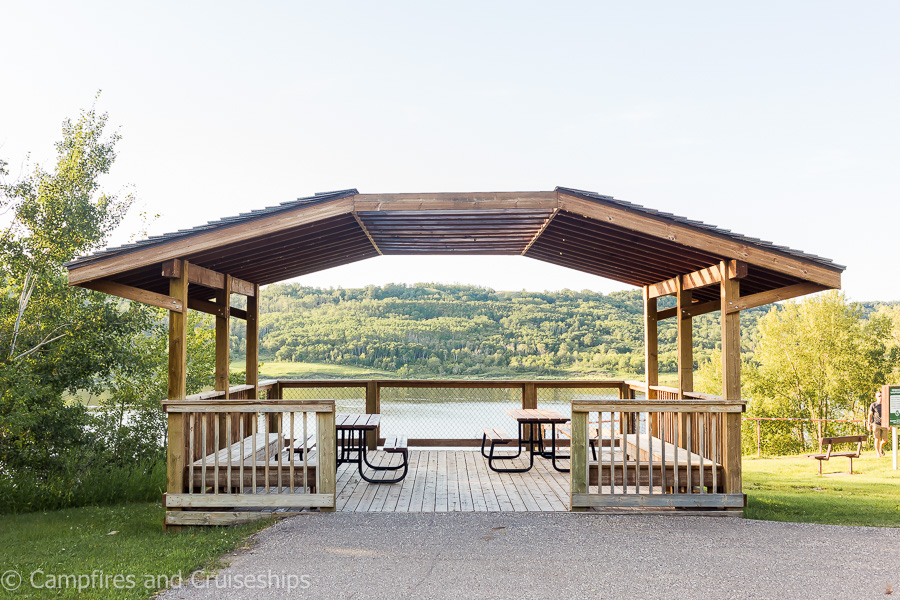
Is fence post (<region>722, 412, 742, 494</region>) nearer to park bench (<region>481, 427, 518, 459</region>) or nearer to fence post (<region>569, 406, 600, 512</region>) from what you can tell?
fence post (<region>569, 406, 600, 512</region>)

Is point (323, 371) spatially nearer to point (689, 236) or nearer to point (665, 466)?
point (665, 466)

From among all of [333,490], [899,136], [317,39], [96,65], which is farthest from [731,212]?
[333,490]

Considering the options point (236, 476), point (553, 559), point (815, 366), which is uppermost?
point (815, 366)

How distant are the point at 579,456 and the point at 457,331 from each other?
2740cm

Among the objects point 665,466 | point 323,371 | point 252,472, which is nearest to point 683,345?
point 665,466

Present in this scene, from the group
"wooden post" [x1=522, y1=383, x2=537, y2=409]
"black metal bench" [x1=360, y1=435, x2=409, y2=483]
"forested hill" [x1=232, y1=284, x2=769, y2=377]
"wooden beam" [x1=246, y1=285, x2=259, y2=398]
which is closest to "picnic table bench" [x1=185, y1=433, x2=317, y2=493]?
"black metal bench" [x1=360, y1=435, x2=409, y2=483]

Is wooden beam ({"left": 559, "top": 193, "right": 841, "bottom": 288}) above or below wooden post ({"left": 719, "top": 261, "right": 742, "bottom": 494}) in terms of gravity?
above

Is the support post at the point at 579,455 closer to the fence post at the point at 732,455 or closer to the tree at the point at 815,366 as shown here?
the fence post at the point at 732,455

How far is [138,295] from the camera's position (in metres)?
6.11

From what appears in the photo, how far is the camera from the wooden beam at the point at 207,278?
6.07 m

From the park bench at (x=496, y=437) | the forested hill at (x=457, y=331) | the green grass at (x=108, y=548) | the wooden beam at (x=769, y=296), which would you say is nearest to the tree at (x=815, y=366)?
the forested hill at (x=457, y=331)

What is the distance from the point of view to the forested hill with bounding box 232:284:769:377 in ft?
101

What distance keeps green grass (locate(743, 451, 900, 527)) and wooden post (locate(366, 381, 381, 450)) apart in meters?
4.82

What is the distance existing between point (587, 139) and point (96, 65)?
22.7 metres
